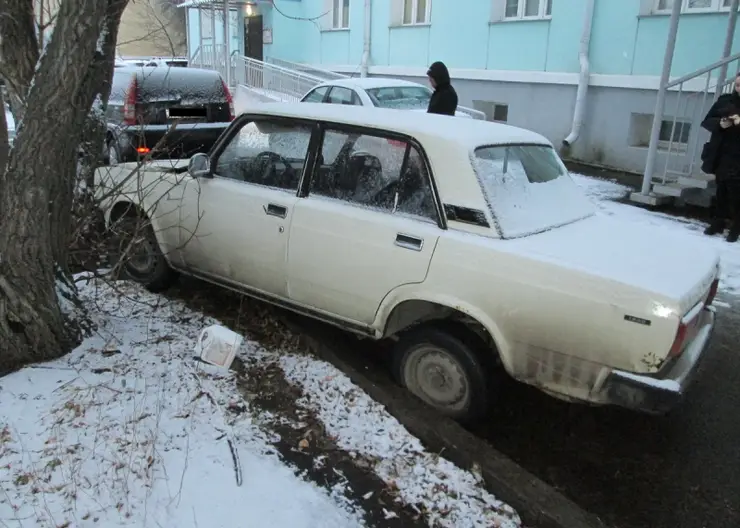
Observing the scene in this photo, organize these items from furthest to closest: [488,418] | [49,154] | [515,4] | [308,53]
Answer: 1. [308,53]
2. [515,4]
3. [488,418]
4. [49,154]

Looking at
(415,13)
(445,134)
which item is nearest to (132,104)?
(445,134)

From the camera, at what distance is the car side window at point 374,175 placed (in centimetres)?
357

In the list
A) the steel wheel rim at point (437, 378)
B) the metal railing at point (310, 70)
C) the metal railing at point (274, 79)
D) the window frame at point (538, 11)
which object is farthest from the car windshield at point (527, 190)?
the metal railing at point (310, 70)

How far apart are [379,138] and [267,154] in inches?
38.5

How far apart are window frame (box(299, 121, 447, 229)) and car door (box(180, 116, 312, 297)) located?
0.11 m

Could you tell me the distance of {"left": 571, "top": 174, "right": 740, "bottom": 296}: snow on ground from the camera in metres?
5.92

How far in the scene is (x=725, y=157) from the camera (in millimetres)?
6848

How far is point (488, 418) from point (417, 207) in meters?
1.29

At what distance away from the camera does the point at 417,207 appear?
11.7ft

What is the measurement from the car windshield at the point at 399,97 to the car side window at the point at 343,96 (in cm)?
29

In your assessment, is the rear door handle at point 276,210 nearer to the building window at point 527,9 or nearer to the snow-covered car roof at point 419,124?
the snow-covered car roof at point 419,124

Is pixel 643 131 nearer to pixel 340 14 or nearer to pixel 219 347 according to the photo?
pixel 219 347

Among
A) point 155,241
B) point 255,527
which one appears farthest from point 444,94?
point 255,527

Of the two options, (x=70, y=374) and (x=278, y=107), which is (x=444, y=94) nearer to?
(x=278, y=107)
